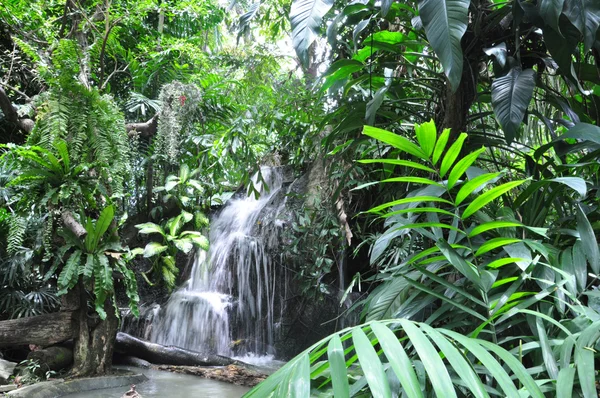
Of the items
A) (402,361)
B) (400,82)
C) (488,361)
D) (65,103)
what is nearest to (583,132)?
(400,82)

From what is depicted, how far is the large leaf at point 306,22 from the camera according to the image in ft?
5.16

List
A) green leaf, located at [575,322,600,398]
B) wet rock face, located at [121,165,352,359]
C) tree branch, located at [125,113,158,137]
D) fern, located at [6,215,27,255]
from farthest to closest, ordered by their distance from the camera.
A: 1. wet rock face, located at [121,165,352,359]
2. tree branch, located at [125,113,158,137]
3. fern, located at [6,215,27,255]
4. green leaf, located at [575,322,600,398]

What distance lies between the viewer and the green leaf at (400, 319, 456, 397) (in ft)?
2.65

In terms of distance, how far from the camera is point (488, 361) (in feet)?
2.97

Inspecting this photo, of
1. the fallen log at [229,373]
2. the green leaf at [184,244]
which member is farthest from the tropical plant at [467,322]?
the green leaf at [184,244]

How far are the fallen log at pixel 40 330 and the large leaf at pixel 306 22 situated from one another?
4169mm

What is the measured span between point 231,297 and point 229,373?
7.92 ft

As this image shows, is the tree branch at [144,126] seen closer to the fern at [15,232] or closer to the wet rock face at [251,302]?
the fern at [15,232]

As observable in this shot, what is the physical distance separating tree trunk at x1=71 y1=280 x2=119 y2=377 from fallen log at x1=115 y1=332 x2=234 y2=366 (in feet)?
2.59

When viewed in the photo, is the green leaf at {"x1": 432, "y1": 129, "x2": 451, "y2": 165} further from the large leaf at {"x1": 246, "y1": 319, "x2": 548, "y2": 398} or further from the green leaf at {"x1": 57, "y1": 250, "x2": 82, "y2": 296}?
the green leaf at {"x1": 57, "y1": 250, "x2": 82, "y2": 296}

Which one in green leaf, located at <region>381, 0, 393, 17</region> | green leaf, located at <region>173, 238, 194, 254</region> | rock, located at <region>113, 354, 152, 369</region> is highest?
green leaf, located at <region>381, 0, 393, 17</region>

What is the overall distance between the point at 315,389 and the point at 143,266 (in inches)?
318

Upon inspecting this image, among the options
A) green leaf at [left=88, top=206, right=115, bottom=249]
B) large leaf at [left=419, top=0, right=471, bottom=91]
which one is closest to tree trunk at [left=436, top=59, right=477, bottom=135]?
large leaf at [left=419, top=0, right=471, bottom=91]

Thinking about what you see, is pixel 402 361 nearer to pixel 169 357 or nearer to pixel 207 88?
pixel 169 357
